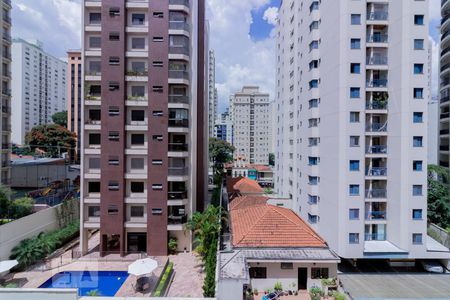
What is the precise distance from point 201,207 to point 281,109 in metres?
20.8

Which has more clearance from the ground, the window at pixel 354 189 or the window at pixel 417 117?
the window at pixel 417 117

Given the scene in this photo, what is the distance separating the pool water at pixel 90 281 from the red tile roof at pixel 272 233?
9.61 meters

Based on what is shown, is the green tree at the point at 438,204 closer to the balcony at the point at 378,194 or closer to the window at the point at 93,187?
the balcony at the point at 378,194

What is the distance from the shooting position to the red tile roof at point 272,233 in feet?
65.0

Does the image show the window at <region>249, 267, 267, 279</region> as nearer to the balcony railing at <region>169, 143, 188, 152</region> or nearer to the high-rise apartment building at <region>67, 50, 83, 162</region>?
the balcony railing at <region>169, 143, 188, 152</region>

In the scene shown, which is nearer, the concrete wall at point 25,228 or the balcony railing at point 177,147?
the concrete wall at point 25,228

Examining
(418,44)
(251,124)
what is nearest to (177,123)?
(418,44)

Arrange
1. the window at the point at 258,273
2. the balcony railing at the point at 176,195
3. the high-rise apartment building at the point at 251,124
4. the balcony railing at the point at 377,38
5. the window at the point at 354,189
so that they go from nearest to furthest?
the window at the point at 258,273
the window at the point at 354,189
the balcony railing at the point at 377,38
the balcony railing at the point at 176,195
the high-rise apartment building at the point at 251,124

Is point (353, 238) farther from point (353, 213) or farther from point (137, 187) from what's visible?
point (137, 187)

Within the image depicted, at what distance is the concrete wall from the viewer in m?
21.6

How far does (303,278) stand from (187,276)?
8.88 m

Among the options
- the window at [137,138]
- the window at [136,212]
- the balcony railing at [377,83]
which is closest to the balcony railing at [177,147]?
the window at [137,138]

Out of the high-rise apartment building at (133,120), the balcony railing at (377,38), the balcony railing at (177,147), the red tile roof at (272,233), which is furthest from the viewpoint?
the balcony railing at (177,147)

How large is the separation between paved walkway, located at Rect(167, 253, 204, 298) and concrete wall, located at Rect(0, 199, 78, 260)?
12888 millimetres
